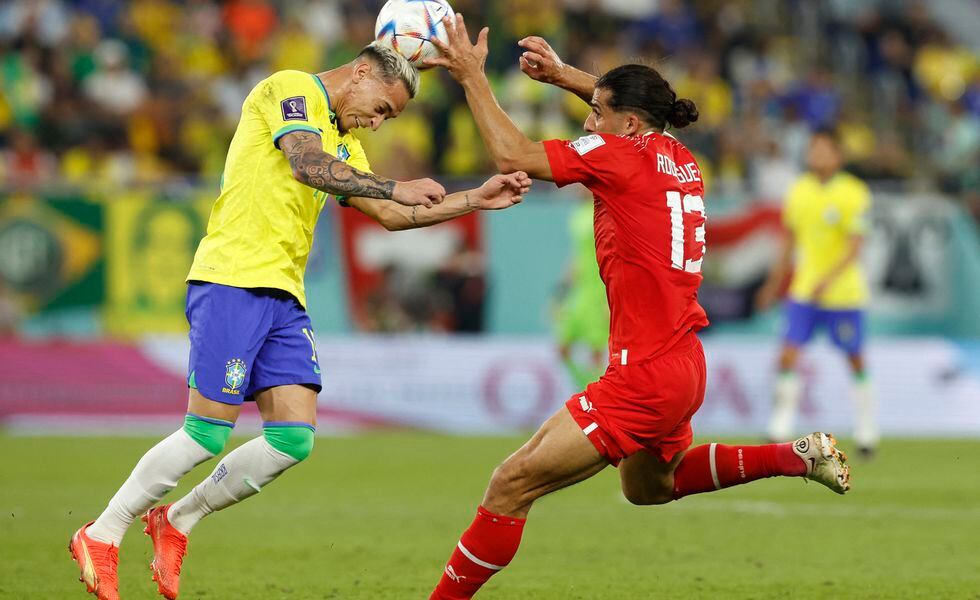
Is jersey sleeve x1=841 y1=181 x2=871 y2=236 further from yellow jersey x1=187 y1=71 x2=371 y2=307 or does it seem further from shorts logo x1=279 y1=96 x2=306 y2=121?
shorts logo x1=279 y1=96 x2=306 y2=121

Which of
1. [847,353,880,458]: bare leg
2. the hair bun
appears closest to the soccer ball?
the hair bun

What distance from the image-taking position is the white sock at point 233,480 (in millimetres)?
6719

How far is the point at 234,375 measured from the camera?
6.55m

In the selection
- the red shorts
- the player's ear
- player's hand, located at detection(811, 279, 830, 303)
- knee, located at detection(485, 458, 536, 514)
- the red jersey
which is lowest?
player's hand, located at detection(811, 279, 830, 303)

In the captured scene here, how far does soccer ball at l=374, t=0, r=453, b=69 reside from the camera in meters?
6.84

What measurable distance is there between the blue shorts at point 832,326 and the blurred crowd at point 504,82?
4.47 meters

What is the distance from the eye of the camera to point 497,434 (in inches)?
677

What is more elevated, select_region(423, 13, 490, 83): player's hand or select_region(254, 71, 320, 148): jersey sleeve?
select_region(423, 13, 490, 83): player's hand

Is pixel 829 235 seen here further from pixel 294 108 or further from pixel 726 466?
pixel 294 108

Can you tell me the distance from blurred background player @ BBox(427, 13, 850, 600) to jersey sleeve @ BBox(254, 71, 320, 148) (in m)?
0.61

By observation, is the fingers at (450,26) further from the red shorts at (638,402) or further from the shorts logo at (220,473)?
the shorts logo at (220,473)

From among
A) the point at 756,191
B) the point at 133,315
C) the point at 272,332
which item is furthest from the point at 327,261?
the point at 272,332

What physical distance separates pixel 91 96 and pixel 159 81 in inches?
37.3

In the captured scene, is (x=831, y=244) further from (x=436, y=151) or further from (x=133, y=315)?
(x=133, y=315)
